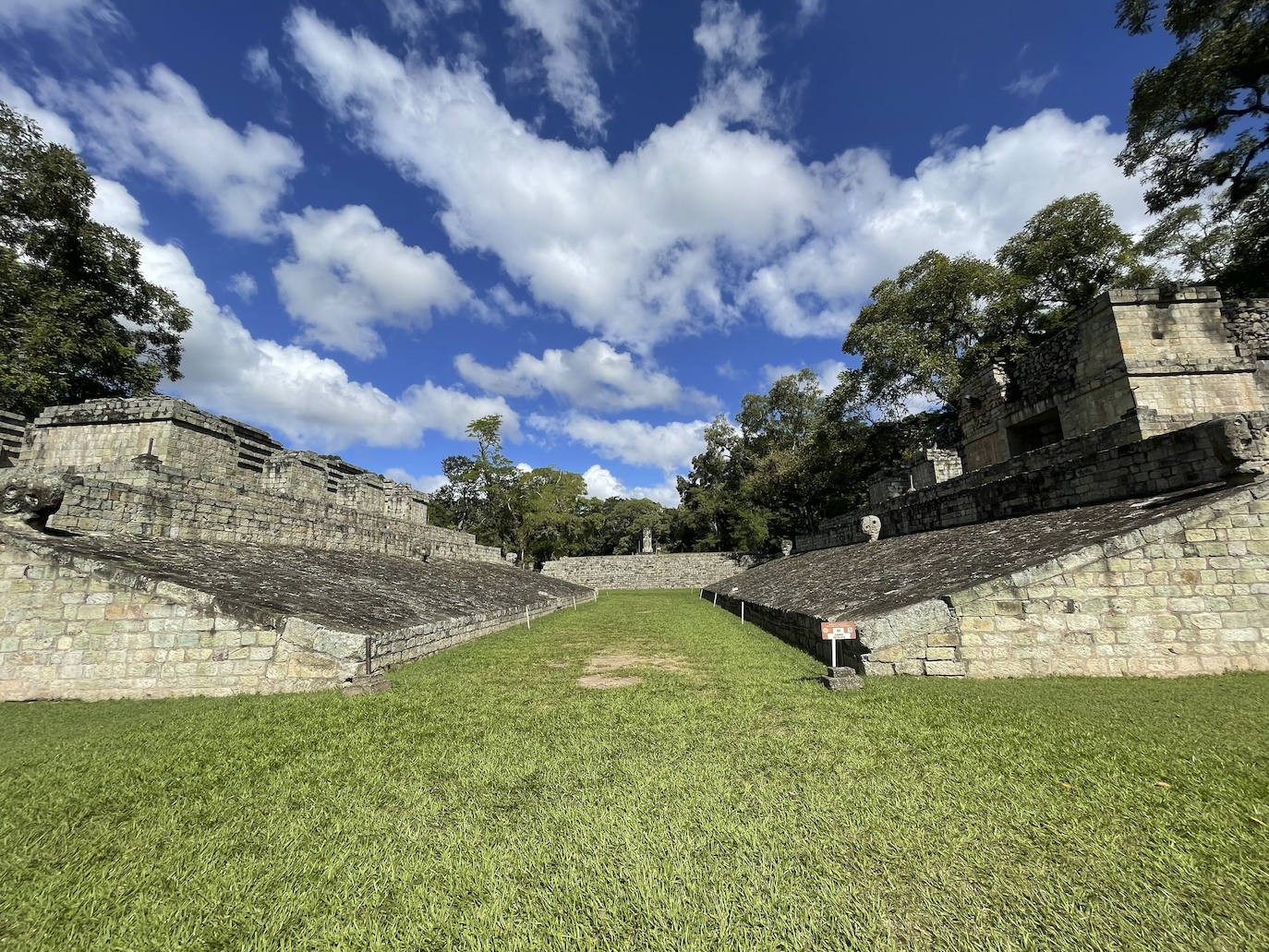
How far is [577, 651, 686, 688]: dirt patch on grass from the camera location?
20.4 ft

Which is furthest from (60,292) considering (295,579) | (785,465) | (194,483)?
(785,465)

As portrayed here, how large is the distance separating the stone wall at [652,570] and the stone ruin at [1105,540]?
22823 millimetres

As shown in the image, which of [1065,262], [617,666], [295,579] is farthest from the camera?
[1065,262]

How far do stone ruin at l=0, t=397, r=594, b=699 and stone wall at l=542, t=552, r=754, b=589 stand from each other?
23.5 metres

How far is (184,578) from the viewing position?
620 centimetres

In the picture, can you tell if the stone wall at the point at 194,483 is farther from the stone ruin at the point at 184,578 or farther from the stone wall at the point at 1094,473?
the stone wall at the point at 1094,473

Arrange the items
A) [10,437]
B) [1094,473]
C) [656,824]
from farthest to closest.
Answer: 1. [10,437]
2. [1094,473]
3. [656,824]

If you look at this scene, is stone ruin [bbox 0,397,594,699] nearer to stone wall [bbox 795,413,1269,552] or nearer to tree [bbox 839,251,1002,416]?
stone wall [bbox 795,413,1269,552]

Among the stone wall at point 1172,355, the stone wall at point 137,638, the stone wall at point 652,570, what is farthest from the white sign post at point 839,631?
the stone wall at point 652,570

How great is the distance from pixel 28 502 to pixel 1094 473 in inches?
653

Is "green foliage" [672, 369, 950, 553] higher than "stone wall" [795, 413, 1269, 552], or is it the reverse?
"green foliage" [672, 369, 950, 553]

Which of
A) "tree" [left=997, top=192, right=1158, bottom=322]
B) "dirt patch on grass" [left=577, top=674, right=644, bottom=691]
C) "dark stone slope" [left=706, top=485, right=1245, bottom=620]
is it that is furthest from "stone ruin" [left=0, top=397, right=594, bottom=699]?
"tree" [left=997, top=192, right=1158, bottom=322]

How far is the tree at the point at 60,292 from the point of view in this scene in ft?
49.8

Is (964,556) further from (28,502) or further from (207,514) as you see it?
(207,514)
